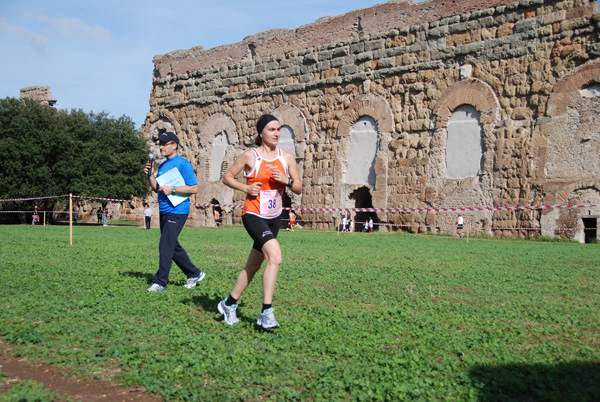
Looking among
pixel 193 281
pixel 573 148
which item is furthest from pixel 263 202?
pixel 573 148

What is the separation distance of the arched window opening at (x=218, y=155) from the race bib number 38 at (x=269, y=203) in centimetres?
2492

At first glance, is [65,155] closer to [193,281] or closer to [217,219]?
[217,219]

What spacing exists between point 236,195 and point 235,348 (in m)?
25.2

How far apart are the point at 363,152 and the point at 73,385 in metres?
22.0

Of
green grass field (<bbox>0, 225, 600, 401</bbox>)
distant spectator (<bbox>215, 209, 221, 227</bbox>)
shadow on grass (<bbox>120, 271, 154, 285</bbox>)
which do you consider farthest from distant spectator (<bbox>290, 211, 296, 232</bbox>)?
shadow on grass (<bbox>120, 271, 154, 285</bbox>)

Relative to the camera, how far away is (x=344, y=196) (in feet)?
83.4

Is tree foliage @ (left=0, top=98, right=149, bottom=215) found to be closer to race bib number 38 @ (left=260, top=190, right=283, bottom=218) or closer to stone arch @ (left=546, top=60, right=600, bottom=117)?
stone arch @ (left=546, top=60, right=600, bottom=117)

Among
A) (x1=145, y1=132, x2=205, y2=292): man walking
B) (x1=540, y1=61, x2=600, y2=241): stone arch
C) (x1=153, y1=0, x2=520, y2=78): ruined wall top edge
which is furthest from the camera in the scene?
(x1=153, y1=0, x2=520, y2=78): ruined wall top edge

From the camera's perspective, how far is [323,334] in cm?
508

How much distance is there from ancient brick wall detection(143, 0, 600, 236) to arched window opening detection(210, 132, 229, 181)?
0.66 ft

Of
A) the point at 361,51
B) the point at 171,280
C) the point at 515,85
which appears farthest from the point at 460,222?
the point at 171,280

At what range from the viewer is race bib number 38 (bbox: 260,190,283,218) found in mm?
5516

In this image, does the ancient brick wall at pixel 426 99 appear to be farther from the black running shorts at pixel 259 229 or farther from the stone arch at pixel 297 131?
the black running shorts at pixel 259 229

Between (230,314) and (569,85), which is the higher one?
(569,85)
